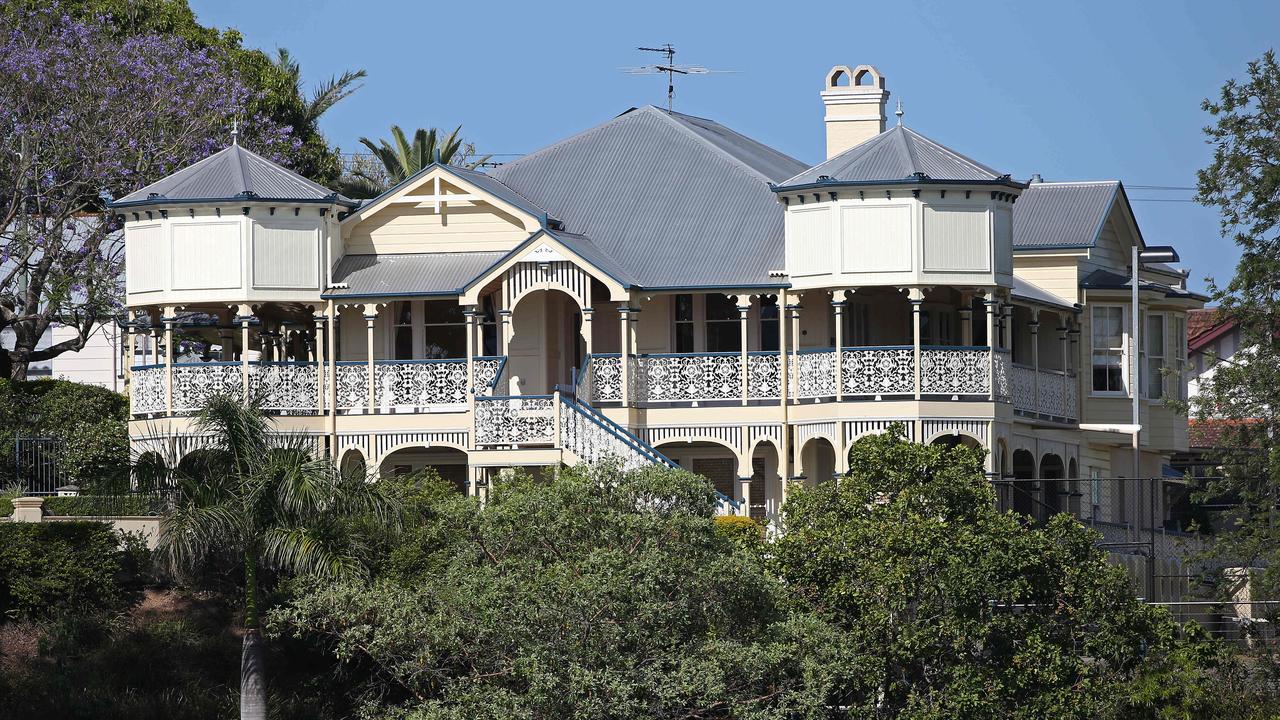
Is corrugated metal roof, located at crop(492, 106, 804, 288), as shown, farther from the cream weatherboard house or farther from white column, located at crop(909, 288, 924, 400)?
white column, located at crop(909, 288, 924, 400)

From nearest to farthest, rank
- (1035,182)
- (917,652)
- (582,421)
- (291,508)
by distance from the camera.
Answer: (917,652), (291,508), (582,421), (1035,182)

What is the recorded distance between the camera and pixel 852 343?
38500mm

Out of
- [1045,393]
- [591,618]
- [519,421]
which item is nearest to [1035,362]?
[1045,393]

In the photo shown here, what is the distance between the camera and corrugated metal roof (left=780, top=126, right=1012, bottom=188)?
35625 millimetres

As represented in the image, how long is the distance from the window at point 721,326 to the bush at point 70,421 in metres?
10.7

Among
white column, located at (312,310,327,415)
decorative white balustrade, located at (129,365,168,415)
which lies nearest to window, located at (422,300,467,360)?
white column, located at (312,310,327,415)

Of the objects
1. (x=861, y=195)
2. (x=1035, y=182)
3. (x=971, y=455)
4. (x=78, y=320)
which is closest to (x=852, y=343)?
(x=861, y=195)

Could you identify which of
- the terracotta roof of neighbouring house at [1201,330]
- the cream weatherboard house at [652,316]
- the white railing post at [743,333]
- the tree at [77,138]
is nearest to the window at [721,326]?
the cream weatherboard house at [652,316]

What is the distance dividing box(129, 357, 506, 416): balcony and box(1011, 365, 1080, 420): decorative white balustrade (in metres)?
9.46

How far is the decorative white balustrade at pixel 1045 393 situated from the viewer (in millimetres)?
38094

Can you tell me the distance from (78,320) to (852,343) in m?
17.2

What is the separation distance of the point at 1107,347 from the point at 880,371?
25.8 ft

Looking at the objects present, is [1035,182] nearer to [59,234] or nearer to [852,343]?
[852,343]

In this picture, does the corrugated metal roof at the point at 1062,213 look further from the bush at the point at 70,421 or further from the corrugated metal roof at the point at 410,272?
the bush at the point at 70,421
